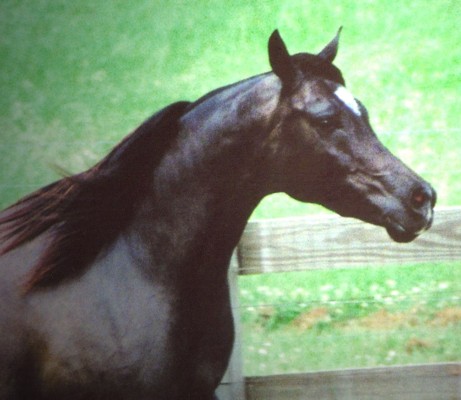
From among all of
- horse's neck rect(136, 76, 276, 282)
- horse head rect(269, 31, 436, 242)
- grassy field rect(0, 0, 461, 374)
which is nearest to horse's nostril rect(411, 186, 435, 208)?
horse head rect(269, 31, 436, 242)

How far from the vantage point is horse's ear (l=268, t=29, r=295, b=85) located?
229 centimetres

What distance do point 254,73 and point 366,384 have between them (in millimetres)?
1304

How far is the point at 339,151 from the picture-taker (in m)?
2.31

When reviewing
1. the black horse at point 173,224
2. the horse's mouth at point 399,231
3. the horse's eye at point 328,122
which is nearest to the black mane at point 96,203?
the black horse at point 173,224

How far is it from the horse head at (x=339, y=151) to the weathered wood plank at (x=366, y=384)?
911 millimetres

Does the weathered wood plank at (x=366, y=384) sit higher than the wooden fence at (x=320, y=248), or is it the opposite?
the wooden fence at (x=320, y=248)

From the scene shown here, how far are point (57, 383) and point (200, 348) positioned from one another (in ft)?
1.31

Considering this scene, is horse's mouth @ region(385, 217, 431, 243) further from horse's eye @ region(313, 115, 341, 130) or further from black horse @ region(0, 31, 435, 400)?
horse's eye @ region(313, 115, 341, 130)

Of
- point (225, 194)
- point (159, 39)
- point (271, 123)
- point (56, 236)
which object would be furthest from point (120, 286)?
point (159, 39)

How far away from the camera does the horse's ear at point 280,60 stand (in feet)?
7.50

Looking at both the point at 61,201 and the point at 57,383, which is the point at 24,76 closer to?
the point at 61,201

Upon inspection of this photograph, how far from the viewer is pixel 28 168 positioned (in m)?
3.84

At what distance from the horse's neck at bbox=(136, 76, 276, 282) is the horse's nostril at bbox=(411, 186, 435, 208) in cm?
41

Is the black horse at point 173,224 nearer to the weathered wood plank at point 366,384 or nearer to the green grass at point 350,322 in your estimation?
the weathered wood plank at point 366,384
